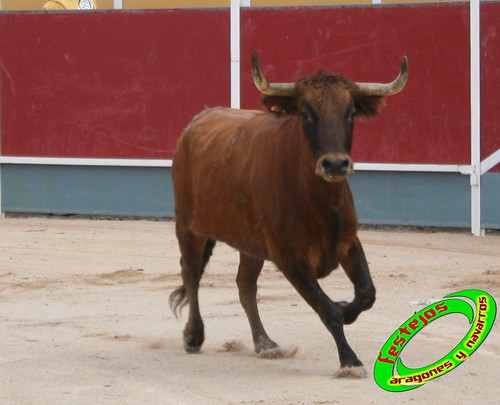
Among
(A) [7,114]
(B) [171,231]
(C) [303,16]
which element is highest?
(C) [303,16]

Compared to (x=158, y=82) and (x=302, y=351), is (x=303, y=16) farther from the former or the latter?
(x=302, y=351)

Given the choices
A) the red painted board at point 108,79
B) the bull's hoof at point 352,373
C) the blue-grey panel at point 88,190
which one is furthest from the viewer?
the blue-grey panel at point 88,190

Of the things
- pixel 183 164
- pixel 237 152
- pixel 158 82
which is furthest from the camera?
pixel 158 82

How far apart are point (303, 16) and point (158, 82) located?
153 cm

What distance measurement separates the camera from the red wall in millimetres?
12055

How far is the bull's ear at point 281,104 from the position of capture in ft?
21.6

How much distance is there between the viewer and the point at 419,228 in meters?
12.3

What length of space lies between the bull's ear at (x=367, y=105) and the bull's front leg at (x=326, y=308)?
2.60 ft

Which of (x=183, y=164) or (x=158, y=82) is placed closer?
(x=183, y=164)

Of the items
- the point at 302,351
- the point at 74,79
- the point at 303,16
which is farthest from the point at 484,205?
the point at 302,351

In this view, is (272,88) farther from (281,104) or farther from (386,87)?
(386,87)

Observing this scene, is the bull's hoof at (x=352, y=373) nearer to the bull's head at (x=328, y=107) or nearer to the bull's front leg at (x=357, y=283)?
the bull's front leg at (x=357, y=283)

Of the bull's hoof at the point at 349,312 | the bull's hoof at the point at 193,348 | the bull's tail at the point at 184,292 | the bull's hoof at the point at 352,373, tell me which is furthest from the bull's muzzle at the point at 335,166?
the bull's tail at the point at 184,292

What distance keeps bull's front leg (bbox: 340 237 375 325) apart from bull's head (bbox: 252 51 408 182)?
568 mm
